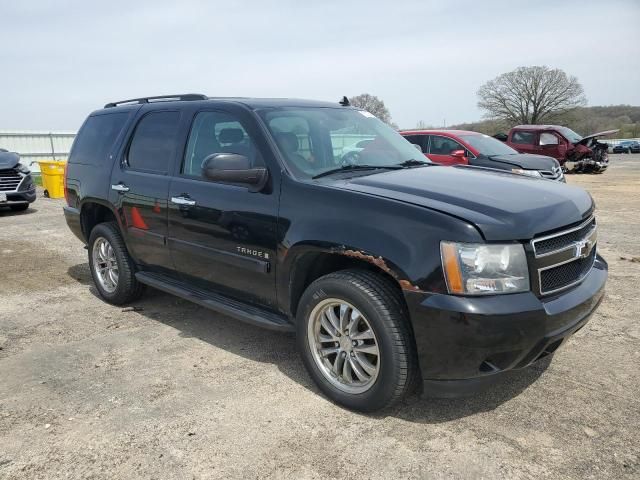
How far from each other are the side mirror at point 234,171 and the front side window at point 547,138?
19.1m

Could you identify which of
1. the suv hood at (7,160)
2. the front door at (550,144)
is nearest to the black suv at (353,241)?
the suv hood at (7,160)

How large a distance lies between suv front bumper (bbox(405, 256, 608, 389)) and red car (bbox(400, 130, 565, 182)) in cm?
773

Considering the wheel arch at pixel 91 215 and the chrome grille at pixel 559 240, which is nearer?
the chrome grille at pixel 559 240

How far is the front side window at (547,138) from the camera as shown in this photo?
66.3 ft

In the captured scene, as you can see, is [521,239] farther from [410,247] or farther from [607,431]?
[607,431]

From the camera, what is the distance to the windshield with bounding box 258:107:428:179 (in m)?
3.64

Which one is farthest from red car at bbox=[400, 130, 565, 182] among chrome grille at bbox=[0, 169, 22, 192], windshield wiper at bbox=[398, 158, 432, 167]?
chrome grille at bbox=[0, 169, 22, 192]

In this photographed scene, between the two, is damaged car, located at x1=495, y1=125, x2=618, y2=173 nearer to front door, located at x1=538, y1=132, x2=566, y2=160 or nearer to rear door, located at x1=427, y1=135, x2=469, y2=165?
front door, located at x1=538, y1=132, x2=566, y2=160

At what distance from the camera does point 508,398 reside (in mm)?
3248

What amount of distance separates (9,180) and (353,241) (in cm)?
1069

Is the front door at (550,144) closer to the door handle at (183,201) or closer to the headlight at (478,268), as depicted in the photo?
A: the door handle at (183,201)

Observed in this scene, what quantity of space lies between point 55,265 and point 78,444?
465cm

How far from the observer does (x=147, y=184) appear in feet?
14.6

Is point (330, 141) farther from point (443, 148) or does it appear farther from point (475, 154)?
point (443, 148)
